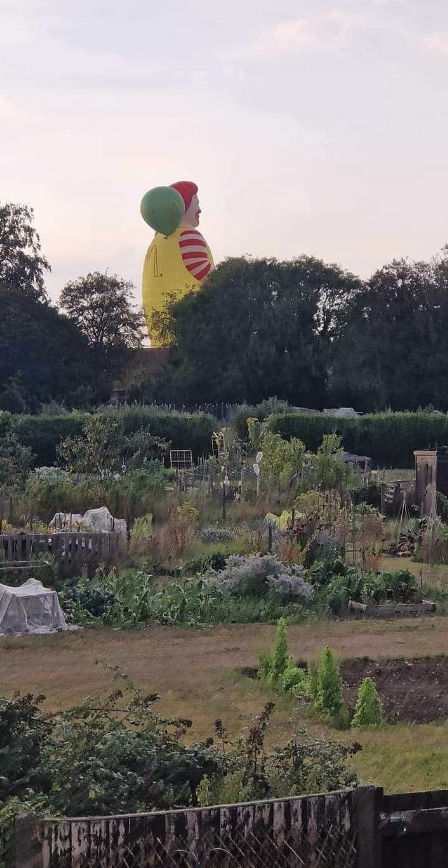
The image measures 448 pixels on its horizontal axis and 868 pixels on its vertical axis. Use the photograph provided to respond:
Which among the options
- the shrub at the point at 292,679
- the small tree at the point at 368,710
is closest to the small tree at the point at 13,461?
the shrub at the point at 292,679

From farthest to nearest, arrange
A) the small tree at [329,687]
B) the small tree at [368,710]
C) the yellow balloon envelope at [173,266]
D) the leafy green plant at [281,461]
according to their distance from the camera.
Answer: the yellow balloon envelope at [173,266] < the leafy green plant at [281,461] < the small tree at [329,687] < the small tree at [368,710]

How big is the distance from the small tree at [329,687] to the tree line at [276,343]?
118ft

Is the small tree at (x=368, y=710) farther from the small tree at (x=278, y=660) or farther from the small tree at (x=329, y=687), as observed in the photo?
the small tree at (x=278, y=660)

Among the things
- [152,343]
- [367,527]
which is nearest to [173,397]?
[152,343]

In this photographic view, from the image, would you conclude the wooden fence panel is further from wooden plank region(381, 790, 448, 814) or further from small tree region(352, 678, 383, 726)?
small tree region(352, 678, 383, 726)

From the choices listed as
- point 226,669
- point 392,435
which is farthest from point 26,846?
point 392,435

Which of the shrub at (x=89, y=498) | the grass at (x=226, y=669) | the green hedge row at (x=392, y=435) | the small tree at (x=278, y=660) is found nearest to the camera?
the grass at (x=226, y=669)

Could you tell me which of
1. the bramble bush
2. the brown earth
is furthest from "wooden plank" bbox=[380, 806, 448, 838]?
the brown earth

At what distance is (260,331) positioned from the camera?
46750mm

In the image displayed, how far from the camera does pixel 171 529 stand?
17.1 m

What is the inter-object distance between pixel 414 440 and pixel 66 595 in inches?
920

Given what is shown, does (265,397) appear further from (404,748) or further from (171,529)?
(404,748)

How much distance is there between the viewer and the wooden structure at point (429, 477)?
71.3 feet

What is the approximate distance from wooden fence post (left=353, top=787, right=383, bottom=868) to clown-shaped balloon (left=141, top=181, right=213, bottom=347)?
156ft
